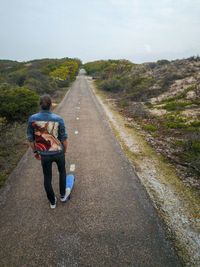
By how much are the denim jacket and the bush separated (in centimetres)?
754

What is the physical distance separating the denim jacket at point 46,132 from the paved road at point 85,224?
1.53m

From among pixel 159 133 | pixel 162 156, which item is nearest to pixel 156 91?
pixel 159 133

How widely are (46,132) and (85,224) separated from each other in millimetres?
2078

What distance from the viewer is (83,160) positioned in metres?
5.57

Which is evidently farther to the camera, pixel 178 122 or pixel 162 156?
pixel 178 122

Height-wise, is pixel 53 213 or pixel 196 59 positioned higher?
pixel 196 59

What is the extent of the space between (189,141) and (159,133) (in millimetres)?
1794

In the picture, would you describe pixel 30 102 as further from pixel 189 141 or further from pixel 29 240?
pixel 189 141

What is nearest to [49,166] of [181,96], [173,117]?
[173,117]

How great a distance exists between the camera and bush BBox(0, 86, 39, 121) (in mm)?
9016

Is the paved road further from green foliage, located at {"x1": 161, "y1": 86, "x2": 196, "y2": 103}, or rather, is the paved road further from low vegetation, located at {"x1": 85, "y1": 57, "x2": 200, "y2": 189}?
green foliage, located at {"x1": 161, "y1": 86, "x2": 196, "y2": 103}

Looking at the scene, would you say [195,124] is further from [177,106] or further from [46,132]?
[46,132]

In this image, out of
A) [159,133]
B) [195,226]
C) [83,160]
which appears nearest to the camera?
[195,226]

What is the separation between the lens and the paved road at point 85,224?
8.23 feet
